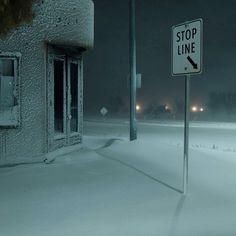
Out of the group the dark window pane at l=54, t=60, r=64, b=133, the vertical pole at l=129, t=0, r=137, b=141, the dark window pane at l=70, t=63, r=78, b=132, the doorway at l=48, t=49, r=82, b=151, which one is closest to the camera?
the doorway at l=48, t=49, r=82, b=151

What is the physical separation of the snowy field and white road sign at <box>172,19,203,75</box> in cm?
202

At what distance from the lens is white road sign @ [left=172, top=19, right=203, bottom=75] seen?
25.9 ft

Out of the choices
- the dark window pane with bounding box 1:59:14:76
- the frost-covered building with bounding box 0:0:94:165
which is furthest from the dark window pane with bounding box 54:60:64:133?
the dark window pane with bounding box 1:59:14:76

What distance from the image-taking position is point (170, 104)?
9469 centimetres

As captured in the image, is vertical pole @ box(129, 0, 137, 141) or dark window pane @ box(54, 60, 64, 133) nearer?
dark window pane @ box(54, 60, 64, 133)

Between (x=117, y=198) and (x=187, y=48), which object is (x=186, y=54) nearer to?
(x=187, y=48)

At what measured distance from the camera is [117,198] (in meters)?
7.75

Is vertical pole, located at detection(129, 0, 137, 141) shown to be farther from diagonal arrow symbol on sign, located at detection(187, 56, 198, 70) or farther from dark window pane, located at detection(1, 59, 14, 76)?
diagonal arrow symbol on sign, located at detection(187, 56, 198, 70)

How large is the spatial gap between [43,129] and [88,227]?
5170 millimetres

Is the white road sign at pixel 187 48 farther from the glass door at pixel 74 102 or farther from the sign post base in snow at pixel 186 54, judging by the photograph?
the glass door at pixel 74 102

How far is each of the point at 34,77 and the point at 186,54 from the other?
13.5 ft

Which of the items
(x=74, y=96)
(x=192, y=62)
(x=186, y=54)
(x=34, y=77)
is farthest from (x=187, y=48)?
(x=74, y=96)

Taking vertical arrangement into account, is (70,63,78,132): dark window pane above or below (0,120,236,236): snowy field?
above

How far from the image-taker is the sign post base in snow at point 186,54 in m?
7.91
